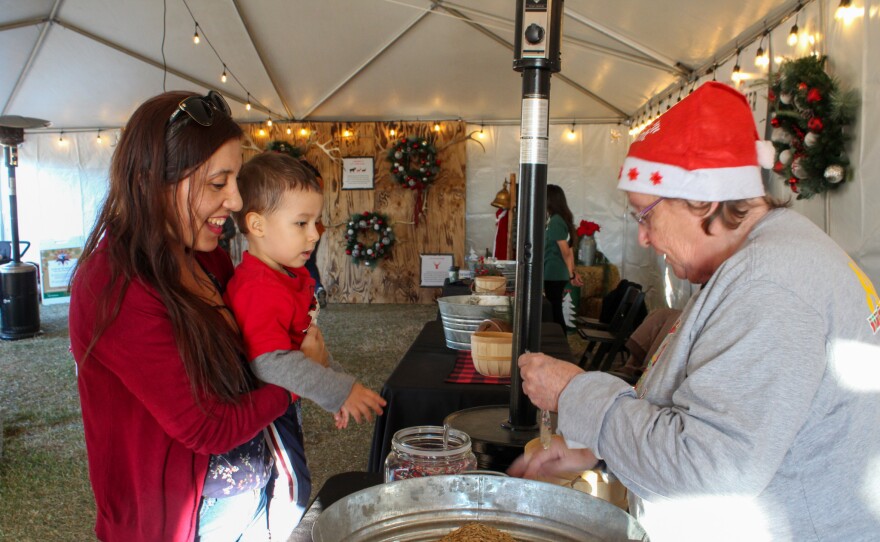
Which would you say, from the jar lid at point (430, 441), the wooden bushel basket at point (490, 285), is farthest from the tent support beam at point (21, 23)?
the jar lid at point (430, 441)

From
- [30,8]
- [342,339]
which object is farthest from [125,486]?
[30,8]

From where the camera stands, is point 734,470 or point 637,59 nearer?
point 734,470

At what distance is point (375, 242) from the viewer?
30.8 ft

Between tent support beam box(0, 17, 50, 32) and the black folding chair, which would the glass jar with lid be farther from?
tent support beam box(0, 17, 50, 32)

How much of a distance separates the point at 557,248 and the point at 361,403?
4899 mm

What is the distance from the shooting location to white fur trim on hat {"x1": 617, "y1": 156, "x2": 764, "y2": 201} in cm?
97

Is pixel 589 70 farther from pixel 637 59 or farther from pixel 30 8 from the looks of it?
pixel 30 8

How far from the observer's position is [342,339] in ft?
21.9

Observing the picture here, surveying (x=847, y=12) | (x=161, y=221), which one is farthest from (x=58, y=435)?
(x=847, y=12)

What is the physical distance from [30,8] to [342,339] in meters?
4.17

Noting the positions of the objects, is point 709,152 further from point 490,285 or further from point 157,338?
point 490,285

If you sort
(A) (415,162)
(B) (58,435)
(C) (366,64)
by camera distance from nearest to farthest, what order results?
(B) (58,435) → (C) (366,64) → (A) (415,162)

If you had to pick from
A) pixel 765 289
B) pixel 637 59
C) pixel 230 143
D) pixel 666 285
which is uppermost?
pixel 637 59

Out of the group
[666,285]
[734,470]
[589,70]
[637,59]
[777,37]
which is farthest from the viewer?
[589,70]
